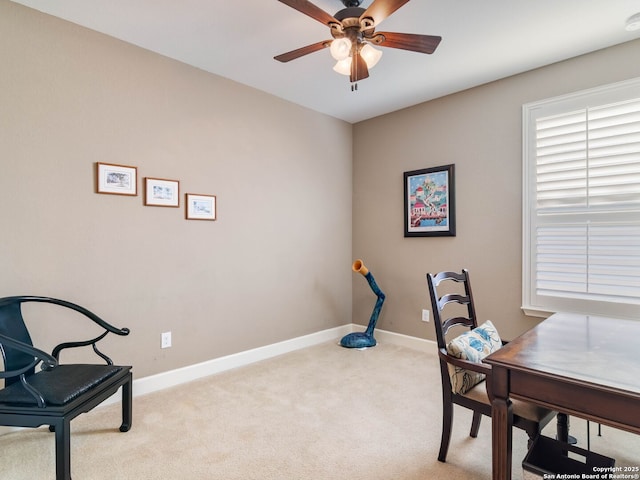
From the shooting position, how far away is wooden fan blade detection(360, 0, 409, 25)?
1.66 meters

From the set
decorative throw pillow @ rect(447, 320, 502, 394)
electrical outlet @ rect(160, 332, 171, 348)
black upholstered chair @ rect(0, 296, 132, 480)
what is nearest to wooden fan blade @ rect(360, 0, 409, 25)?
decorative throw pillow @ rect(447, 320, 502, 394)

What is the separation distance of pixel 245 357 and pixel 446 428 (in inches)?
79.2

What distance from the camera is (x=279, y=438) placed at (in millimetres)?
2107

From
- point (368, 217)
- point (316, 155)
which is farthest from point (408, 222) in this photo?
point (316, 155)

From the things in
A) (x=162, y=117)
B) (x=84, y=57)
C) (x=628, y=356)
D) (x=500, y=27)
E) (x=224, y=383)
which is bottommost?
(x=224, y=383)

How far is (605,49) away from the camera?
8.75 feet

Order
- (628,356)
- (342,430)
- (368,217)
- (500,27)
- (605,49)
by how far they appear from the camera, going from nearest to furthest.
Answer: (628,356) < (342,430) < (500,27) < (605,49) < (368,217)

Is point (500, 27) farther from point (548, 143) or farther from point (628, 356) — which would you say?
point (628, 356)

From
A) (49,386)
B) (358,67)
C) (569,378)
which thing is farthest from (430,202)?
(49,386)

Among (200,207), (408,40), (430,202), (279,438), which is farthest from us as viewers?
(430,202)

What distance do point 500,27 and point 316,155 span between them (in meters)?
2.12

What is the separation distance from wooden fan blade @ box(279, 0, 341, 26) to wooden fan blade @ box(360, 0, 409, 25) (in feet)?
0.58

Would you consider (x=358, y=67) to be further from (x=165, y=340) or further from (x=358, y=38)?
(x=165, y=340)

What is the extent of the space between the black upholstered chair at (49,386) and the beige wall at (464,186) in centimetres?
274
